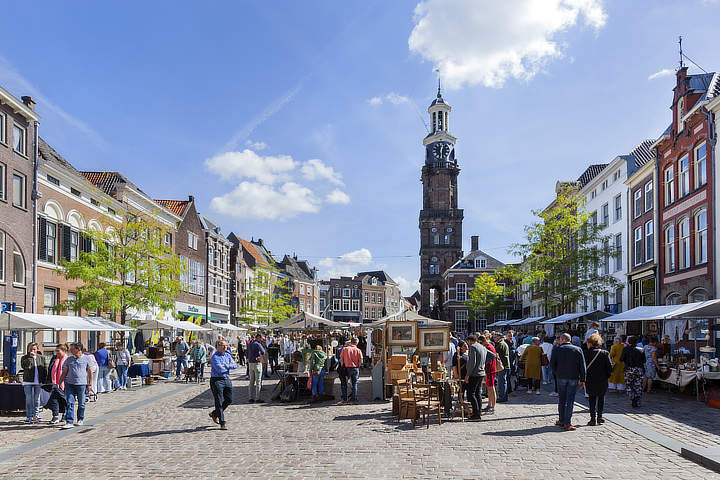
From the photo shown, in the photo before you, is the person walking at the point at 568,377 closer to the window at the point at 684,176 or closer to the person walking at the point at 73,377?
the person walking at the point at 73,377

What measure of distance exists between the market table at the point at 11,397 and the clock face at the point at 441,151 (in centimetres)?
7630

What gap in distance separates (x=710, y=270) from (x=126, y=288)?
22935 millimetres

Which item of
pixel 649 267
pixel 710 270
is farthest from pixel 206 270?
pixel 710 270

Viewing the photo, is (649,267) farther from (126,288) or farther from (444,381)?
(126,288)

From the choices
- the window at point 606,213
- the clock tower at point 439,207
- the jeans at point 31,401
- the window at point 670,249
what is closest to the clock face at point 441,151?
the clock tower at point 439,207

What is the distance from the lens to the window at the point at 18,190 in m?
24.2

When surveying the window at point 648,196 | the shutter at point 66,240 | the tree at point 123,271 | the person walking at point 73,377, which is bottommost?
the person walking at point 73,377

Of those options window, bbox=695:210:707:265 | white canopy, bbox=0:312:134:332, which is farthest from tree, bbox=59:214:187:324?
window, bbox=695:210:707:265

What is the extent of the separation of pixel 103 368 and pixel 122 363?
5.16 ft

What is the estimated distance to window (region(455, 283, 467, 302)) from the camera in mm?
80750

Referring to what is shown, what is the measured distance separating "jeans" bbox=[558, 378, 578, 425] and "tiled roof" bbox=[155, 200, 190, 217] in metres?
36.9

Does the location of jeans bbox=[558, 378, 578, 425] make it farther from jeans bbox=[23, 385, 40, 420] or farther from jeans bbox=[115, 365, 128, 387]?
jeans bbox=[115, 365, 128, 387]

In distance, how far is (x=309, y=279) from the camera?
90250 mm

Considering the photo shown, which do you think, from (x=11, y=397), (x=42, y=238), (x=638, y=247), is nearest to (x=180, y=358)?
(x=42, y=238)
